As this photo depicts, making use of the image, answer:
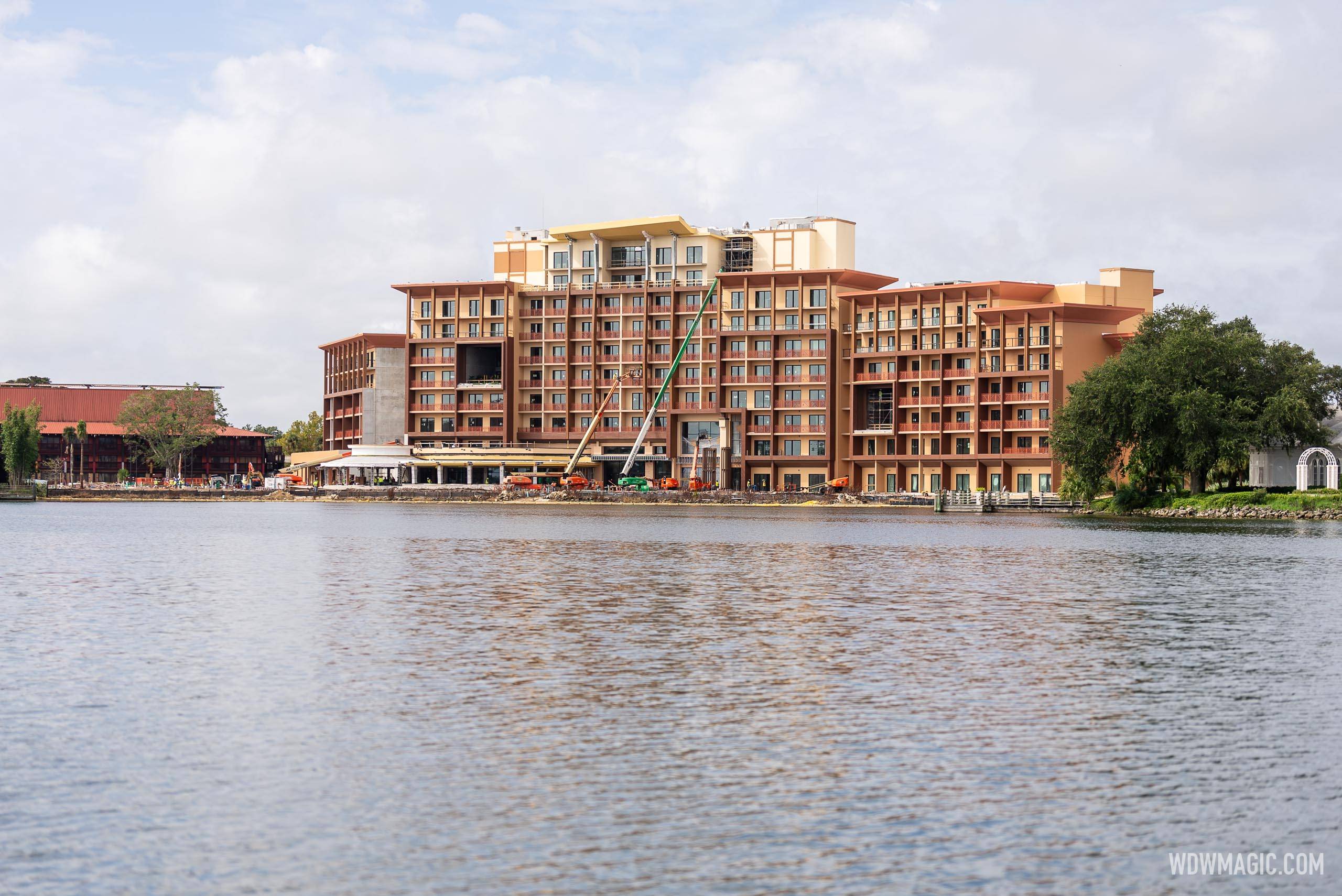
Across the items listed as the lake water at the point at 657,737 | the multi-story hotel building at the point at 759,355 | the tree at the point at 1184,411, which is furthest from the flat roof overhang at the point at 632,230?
the lake water at the point at 657,737

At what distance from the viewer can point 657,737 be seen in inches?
825

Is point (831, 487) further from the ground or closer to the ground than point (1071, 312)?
closer to the ground

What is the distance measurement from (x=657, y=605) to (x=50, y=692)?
62.4 feet

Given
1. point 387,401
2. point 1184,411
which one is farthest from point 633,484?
point 1184,411

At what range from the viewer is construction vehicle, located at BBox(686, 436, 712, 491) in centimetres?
15975

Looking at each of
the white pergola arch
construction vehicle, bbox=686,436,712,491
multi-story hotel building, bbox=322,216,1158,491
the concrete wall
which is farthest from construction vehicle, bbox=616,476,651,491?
the white pergola arch

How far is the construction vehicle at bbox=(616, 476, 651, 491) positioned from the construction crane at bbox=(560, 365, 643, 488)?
14.4 ft

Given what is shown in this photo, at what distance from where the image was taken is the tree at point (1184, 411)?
111500 mm

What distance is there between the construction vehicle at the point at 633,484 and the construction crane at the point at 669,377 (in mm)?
2490

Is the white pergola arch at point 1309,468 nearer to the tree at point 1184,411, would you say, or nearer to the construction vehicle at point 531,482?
the tree at point 1184,411
